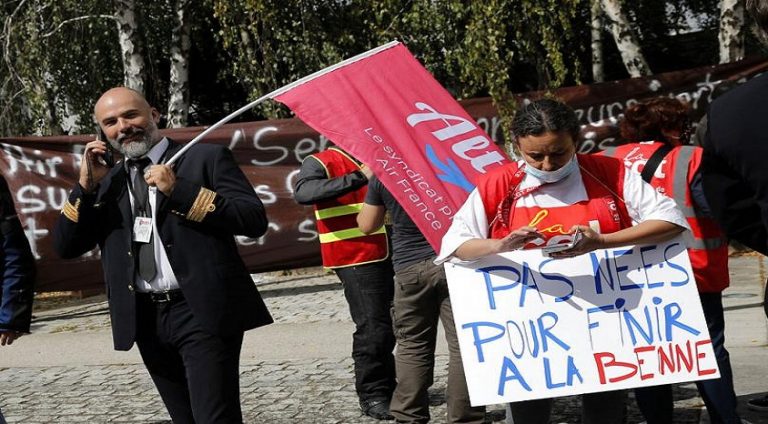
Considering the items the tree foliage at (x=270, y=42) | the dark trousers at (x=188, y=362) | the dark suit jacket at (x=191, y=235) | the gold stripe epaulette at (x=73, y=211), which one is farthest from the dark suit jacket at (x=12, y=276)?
the tree foliage at (x=270, y=42)

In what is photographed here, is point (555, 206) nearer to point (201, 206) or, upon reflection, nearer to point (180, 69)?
point (201, 206)

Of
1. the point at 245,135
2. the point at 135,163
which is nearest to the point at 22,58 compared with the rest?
the point at 245,135

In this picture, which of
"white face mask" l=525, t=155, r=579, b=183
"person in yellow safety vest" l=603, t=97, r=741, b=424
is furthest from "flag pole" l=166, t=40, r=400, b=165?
"person in yellow safety vest" l=603, t=97, r=741, b=424

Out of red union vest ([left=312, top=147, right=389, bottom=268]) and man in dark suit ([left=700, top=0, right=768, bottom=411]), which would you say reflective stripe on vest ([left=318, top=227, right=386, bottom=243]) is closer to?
red union vest ([left=312, top=147, right=389, bottom=268])

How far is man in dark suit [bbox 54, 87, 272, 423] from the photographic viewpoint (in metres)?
4.15

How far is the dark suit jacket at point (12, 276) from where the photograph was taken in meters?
4.42

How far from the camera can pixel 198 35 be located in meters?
17.5

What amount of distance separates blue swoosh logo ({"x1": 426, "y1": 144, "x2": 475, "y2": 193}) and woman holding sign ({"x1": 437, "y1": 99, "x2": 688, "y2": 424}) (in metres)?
0.69

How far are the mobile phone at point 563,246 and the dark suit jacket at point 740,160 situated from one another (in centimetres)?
89

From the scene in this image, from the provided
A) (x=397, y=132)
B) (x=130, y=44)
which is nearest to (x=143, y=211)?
(x=397, y=132)

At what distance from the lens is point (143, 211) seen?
14.1 ft

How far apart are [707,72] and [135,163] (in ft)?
30.3

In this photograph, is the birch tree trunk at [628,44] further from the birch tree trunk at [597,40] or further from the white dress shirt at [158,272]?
the white dress shirt at [158,272]

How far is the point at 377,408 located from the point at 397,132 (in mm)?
2092
